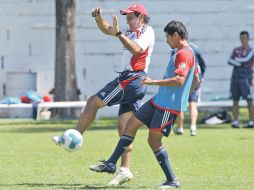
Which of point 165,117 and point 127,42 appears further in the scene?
point 127,42

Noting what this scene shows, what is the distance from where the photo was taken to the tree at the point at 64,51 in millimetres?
23953

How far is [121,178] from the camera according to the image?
443 inches

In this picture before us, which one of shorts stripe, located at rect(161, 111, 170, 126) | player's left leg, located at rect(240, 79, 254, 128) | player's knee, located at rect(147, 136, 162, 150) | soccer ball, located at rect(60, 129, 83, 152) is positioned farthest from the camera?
player's left leg, located at rect(240, 79, 254, 128)

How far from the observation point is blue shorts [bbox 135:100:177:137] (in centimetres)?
1068

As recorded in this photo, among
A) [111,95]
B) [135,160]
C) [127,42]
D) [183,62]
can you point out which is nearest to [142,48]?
[127,42]

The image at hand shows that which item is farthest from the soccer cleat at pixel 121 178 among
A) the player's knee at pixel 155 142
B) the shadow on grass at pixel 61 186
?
the player's knee at pixel 155 142

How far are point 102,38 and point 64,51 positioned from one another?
72.7 inches

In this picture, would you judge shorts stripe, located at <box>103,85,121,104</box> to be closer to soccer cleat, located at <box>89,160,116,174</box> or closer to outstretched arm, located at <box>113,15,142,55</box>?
outstretched arm, located at <box>113,15,142,55</box>

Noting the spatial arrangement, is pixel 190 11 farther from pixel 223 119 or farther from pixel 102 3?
pixel 223 119

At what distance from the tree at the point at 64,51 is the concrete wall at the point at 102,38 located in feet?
4.41

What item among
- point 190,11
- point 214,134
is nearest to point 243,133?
point 214,134

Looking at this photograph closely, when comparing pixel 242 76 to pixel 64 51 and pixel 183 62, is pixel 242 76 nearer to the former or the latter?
pixel 64 51

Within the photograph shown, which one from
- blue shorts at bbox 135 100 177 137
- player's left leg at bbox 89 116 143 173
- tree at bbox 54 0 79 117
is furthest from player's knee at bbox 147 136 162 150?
tree at bbox 54 0 79 117

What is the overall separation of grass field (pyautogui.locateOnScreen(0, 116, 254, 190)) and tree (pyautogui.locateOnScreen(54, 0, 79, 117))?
3546mm
